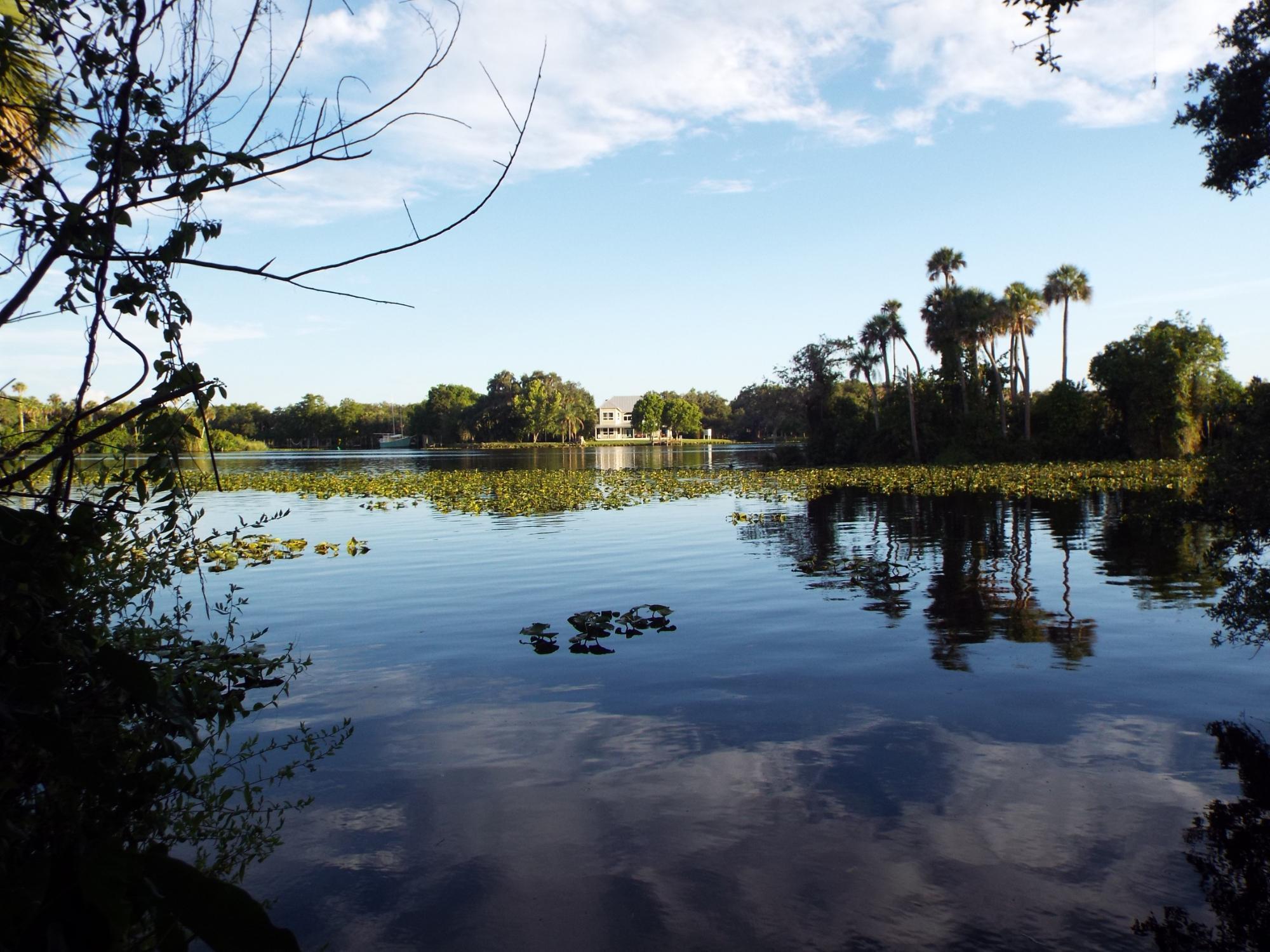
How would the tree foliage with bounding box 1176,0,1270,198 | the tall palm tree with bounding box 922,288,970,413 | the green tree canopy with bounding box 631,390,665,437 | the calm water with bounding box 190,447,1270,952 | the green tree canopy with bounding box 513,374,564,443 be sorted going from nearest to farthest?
the calm water with bounding box 190,447,1270,952
the tree foliage with bounding box 1176,0,1270,198
the tall palm tree with bounding box 922,288,970,413
the green tree canopy with bounding box 513,374,564,443
the green tree canopy with bounding box 631,390,665,437

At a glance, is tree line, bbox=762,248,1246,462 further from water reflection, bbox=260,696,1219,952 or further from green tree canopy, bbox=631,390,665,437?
green tree canopy, bbox=631,390,665,437

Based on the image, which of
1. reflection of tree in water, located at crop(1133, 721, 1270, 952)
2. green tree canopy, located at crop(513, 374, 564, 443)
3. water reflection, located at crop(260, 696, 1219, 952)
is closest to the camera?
reflection of tree in water, located at crop(1133, 721, 1270, 952)

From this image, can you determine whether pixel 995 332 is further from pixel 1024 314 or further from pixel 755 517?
pixel 755 517

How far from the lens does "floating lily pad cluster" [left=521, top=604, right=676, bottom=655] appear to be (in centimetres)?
1215

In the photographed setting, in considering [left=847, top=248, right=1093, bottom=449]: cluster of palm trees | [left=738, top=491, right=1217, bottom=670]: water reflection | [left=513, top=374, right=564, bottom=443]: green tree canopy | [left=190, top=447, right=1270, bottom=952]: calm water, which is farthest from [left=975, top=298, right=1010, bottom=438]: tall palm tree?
[left=513, top=374, right=564, bottom=443]: green tree canopy

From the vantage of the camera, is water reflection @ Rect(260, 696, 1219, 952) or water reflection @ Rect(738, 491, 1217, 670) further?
water reflection @ Rect(738, 491, 1217, 670)

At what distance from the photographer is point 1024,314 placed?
5816 centimetres

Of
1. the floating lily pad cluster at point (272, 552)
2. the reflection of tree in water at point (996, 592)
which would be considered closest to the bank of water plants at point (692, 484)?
the reflection of tree in water at point (996, 592)

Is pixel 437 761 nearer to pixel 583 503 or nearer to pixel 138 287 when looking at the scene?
pixel 138 287

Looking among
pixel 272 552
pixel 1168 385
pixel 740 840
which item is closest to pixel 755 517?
pixel 272 552

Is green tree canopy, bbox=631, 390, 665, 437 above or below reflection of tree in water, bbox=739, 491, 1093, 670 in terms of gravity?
above

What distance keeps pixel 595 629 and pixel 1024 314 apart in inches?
2127

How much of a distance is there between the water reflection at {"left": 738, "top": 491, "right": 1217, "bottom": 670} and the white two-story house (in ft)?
492

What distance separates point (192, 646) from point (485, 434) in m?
154
